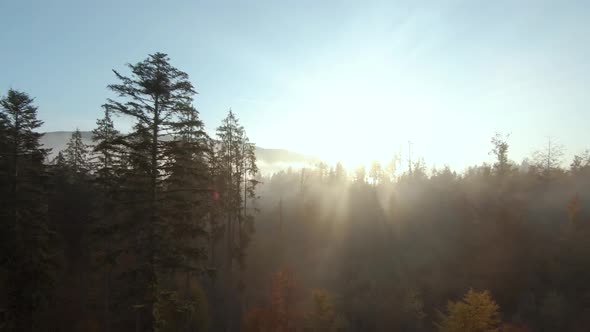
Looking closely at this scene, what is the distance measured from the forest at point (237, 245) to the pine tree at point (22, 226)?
0.07 metres

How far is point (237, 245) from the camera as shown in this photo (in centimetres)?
4031

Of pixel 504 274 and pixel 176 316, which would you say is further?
pixel 504 274

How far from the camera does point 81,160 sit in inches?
1623

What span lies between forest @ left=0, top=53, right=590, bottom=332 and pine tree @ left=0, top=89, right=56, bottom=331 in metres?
0.07

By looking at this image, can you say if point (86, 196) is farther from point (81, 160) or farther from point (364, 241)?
point (364, 241)

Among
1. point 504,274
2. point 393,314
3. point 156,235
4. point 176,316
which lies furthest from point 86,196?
point 504,274

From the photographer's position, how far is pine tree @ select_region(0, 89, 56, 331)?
17656 millimetres

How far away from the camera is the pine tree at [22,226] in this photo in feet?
57.9

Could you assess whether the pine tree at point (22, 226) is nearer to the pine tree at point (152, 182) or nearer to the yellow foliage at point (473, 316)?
the pine tree at point (152, 182)

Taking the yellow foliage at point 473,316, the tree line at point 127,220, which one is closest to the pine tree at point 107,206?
the tree line at point 127,220

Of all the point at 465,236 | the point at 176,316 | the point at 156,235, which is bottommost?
the point at 176,316

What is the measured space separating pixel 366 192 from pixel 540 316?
34499mm

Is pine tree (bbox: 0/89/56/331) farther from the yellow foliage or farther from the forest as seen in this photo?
the yellow foliage

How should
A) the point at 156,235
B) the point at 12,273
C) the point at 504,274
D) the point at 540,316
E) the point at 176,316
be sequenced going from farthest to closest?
1. the point at 504,274
2. the point at 540,316
3. the point at 176,316
4. the point at 12,273
5. the point at 156,235
